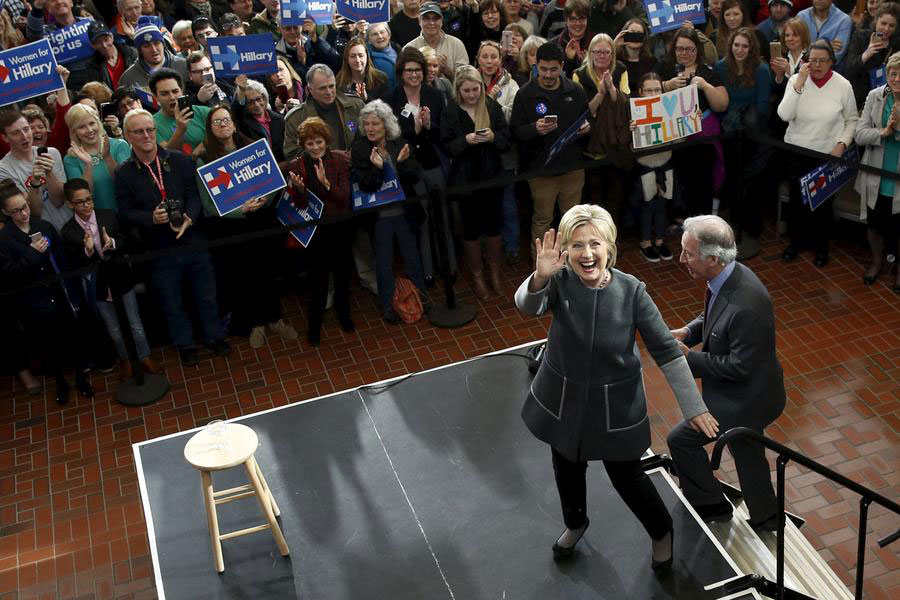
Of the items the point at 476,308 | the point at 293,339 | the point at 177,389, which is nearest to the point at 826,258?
the point at 476,308

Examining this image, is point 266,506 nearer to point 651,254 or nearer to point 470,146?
point 470,146

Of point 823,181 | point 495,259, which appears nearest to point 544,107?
point 495,259

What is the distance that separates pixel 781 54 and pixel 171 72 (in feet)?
17.2

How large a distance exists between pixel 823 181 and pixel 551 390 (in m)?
4.62

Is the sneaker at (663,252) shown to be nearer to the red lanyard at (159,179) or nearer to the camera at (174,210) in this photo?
the camera at (174,210)

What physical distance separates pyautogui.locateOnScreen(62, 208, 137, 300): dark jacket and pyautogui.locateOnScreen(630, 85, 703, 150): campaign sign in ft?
13.8

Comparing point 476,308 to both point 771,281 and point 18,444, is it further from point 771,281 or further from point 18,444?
point 18,444

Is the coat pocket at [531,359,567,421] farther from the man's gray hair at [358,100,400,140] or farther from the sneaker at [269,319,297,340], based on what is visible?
the sneaker at [269,319,297,340]

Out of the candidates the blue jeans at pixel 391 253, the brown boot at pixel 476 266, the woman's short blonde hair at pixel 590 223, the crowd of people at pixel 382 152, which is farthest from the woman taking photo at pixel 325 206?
the woman's short blonde hair at pixel 590 223

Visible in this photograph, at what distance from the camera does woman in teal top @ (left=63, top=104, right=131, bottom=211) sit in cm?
775

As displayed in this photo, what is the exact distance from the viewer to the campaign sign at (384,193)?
8.27m

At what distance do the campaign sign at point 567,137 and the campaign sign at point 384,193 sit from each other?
4.29 ft

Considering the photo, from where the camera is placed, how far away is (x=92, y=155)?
7879 mm

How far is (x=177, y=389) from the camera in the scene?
8156 mm
